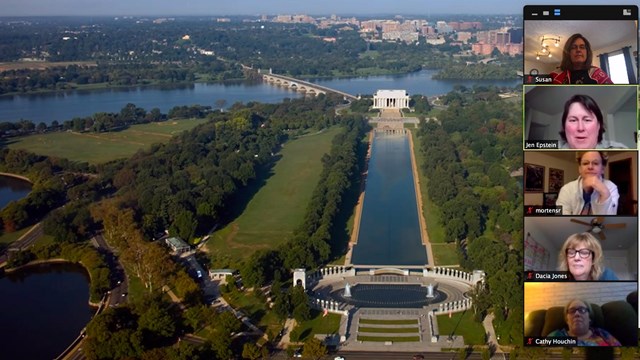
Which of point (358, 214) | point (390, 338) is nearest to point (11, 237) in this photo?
point (358, 214)

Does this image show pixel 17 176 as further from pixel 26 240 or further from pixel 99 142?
pixel 26 240

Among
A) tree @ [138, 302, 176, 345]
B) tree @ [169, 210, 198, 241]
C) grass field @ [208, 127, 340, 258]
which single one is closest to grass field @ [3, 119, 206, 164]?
grass field @ [208, 127, 340, 258]

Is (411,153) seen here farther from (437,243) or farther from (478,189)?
(437,243)

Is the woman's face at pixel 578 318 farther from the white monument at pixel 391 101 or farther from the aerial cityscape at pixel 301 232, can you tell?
the white monument at pixel 391 101

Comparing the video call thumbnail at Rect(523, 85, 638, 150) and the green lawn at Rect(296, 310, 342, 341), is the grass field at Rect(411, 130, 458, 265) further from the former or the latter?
the video call thumbnail at Rect(523, 85, 638, 150)

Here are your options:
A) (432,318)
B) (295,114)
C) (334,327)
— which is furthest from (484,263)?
(295,114)

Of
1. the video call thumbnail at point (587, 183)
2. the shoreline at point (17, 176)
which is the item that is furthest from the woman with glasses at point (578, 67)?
the shoreline at point (17, 176)

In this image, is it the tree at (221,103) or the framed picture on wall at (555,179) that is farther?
the tree at (221,103)

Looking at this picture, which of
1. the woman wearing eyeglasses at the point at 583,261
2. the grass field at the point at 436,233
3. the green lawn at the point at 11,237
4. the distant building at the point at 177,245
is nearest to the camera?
the woman wearing eyeglasses at the point at 583,261

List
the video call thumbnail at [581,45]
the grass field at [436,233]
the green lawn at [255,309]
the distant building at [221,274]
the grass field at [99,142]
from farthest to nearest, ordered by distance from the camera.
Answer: the grass field at [99,142] < the grass field at [436,233] < the distant building at [221,274] < the green lawn at [255,309] < the video call thumbnail at [581,45]
